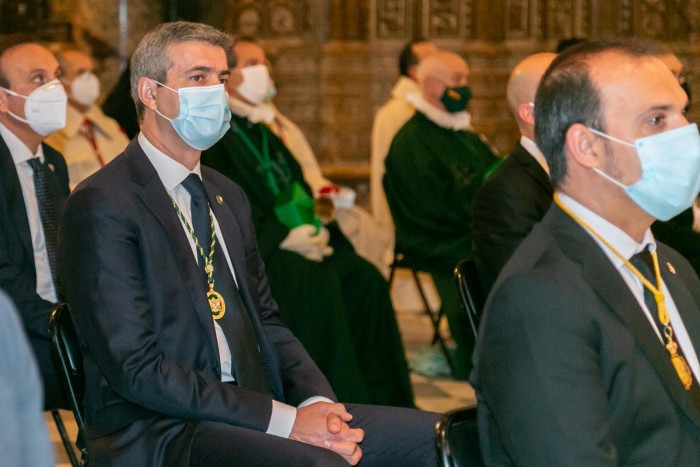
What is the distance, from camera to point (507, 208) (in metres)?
4.04

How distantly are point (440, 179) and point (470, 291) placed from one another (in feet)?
10.2

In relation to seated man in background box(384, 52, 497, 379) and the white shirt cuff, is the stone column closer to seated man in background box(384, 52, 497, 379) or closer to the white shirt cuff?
seated man in background box(384, 52, 497, 379)

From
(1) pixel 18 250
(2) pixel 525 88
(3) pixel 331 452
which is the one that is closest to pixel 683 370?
(3) pixel 331 452

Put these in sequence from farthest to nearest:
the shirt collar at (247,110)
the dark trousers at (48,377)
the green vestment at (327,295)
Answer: the shirt collar at (247,110) < the green vestment at (327,295) < the dark trousers at (48,377)

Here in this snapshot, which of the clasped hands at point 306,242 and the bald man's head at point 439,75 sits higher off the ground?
the bald man's head at point 439,75

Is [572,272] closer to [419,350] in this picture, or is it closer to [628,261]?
[628,261]

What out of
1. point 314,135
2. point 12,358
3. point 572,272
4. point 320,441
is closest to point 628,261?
point 572,272

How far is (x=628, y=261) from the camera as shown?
2250mm

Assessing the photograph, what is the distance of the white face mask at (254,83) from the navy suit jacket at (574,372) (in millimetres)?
3511

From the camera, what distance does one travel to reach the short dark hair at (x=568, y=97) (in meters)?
2.20

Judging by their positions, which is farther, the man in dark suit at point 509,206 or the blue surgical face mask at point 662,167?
the man in dark suit at point 509,206

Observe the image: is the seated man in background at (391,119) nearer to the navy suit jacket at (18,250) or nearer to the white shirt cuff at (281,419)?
the navy suit jacket at (18,250)

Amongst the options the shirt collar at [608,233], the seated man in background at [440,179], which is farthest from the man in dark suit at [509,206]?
the seated man in background at [440,179]

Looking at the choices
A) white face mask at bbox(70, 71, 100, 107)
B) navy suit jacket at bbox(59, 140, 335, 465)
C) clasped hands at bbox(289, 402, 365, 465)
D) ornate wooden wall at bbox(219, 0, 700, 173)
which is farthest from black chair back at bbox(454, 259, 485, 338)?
ornate wooden wall at bbox(219, 0, 700, 173)
